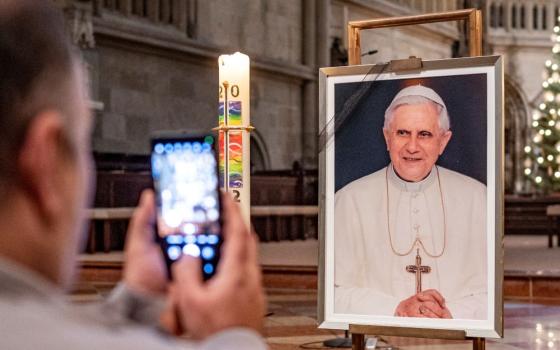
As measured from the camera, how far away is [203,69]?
1658cm

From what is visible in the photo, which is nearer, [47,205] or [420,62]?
[47,205]

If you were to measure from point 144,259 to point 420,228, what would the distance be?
2817 mm

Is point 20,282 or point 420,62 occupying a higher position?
point 420,62

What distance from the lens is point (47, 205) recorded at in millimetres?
729

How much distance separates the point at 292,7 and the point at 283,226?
5171 millimetres

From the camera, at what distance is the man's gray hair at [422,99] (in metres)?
3.65

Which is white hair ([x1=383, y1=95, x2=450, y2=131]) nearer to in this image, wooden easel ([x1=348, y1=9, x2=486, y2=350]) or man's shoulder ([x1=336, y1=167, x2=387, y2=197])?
wooden easel ([x1=348, y1=9, x2=486, y2=350])

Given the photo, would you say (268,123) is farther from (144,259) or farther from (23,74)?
(23,74)

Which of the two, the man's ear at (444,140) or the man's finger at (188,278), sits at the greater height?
the man's ear at (444,140)

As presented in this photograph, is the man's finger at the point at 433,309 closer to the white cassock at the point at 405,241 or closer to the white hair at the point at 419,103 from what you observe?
the white cassock at the point at 405,241

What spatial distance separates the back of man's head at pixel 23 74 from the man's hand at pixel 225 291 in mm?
185

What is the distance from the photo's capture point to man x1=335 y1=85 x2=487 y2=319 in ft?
11.9

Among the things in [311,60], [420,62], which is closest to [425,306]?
[420,62]

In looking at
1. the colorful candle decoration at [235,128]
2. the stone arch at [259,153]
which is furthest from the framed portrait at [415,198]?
the stone arch at [259,153]
